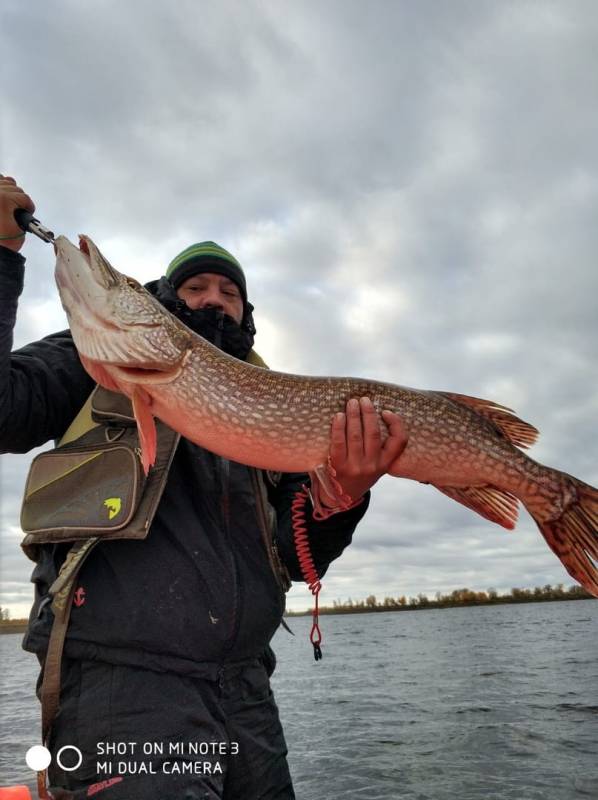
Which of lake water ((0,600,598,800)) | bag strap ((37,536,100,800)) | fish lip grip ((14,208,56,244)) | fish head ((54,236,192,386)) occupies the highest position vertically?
fish lip grip ((14,208,56,244))

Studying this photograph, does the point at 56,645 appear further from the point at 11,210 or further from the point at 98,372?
the point at 11,210

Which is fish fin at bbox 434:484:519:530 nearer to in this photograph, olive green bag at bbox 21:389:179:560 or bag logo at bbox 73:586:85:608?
olive green bag at bbox 21:389:179:560

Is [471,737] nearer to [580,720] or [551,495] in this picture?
[580,720]

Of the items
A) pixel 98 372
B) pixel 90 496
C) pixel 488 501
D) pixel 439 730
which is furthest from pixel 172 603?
pixel 439 730

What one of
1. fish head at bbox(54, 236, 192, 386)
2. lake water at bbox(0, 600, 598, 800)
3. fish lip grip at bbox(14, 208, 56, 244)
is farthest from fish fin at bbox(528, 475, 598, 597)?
lake water at bbox(0, 600, 598, 800)

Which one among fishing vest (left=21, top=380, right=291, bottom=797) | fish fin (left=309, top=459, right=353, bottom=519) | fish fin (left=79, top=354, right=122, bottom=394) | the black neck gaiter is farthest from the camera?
the black neck gaiter

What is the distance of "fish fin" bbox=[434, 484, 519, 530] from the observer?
2.66 metres

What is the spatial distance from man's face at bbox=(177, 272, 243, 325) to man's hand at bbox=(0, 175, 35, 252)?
0.97m

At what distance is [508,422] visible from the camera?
2809mm

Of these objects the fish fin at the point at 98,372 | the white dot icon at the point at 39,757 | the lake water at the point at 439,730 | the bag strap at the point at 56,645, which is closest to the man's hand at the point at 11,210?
the fish fin at the point at 98,372

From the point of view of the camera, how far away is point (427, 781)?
618 cm

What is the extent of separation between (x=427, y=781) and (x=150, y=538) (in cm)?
534

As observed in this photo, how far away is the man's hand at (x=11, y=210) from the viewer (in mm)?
2354

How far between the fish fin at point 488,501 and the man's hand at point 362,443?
1.12 feet
